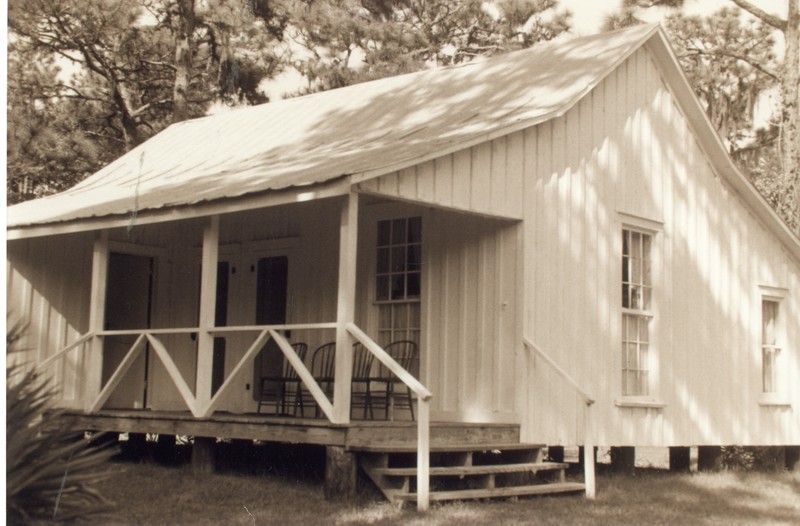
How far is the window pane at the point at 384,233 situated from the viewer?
40.4 ft

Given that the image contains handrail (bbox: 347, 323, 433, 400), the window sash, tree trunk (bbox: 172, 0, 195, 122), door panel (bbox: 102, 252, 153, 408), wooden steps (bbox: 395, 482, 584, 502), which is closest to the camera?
handrail (bbox: 347, 323, 433, 400)

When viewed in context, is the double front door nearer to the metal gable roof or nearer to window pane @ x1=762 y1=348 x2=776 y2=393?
the metal gable roof

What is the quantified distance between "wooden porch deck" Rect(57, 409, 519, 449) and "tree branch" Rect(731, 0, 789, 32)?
11.7 m

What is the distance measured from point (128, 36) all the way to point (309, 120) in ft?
37.4

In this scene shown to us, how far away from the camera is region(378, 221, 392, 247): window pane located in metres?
12.3

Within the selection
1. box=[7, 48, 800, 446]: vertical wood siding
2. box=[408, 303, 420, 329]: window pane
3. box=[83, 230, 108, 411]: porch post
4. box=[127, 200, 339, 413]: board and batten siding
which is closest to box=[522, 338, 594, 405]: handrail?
box=[7, 48, 800, 446]: vertical wood siding

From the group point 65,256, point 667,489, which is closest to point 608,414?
point 667,489

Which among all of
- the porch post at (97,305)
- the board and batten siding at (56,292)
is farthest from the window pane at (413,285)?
the board and batten siding at (56,292)

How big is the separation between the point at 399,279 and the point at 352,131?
6.84 ft

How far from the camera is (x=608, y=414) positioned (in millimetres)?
12016

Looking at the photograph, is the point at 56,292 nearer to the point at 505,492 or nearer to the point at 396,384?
the point at 396,384

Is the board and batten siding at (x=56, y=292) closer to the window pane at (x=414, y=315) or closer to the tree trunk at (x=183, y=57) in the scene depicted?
the window pane at (x=414, y=315)

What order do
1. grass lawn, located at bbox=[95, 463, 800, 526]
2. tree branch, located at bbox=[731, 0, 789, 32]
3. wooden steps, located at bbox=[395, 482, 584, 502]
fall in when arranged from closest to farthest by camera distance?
1. grass lawn, located at bbox=[95, 463, 800, 526]
2. wooden steps, located at bbox=[395, 482, 584, 502]
3. tree branch, located at bbox=[731, 0, 789, 32]

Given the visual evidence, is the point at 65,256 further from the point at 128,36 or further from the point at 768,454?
the point at 128,36
